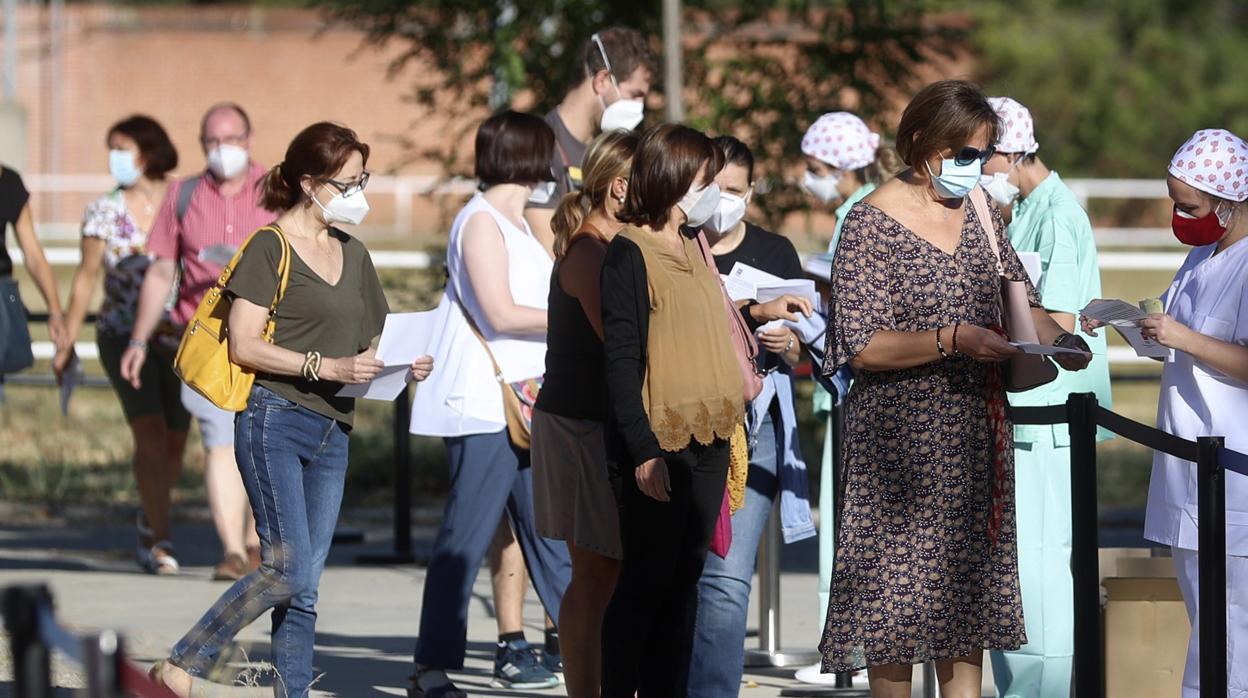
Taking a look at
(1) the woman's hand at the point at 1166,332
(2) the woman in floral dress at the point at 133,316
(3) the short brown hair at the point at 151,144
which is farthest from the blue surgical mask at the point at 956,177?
(3) the short brown hair at the point at 151,144

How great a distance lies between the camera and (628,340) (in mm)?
4891

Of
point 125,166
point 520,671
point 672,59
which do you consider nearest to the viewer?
point 520,671

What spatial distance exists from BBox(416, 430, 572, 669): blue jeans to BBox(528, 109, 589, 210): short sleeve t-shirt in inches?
38.9

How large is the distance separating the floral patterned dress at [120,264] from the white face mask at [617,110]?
9.60ft

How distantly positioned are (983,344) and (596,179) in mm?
1276

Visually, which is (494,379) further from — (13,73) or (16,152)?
(13,73)

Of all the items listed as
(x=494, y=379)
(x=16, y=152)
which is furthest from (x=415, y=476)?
(x=16, y=152)

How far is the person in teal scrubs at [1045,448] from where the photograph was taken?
5.79 meters

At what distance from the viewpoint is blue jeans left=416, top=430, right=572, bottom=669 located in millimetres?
6223

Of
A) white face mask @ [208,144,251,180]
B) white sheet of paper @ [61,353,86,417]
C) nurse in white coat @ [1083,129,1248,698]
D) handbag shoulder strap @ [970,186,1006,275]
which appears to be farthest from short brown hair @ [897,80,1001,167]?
white sheet of paper @ [61,353,86,417]

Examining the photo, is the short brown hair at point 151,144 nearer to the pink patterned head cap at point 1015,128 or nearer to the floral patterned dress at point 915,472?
the pink patterned head cap at point 1015,128

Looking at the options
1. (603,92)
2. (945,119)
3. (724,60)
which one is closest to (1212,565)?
(945,119)

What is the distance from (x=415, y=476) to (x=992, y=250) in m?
7.39

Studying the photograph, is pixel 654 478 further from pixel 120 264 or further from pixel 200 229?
pixel 120 264
